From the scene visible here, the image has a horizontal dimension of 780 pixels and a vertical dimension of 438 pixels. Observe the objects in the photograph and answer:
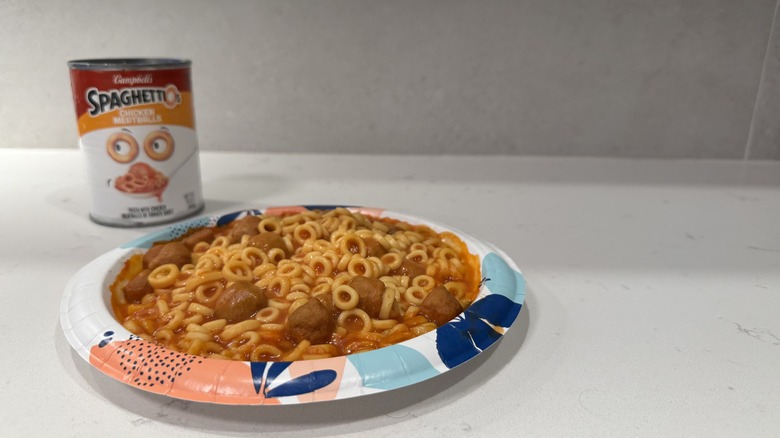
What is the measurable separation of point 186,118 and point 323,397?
0.78 meters

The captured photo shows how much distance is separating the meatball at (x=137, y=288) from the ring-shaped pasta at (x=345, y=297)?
0.93 feet

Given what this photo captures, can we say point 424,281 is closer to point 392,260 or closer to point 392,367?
point 392,260

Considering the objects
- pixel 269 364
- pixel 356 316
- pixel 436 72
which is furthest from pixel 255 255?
pixel 436 72

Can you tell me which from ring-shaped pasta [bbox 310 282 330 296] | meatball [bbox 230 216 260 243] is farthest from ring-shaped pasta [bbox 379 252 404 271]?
meatball [bbox 230 216 260 243]

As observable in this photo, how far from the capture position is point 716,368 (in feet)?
2.62

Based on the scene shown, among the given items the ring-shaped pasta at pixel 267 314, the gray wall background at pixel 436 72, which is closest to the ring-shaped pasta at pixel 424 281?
the ring-shaped pasta at pixel 267 314

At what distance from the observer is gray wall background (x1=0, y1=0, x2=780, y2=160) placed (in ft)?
5.58

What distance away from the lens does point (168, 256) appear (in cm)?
96

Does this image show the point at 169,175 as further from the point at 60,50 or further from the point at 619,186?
the point at 619,186

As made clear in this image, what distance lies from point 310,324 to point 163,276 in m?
0.29

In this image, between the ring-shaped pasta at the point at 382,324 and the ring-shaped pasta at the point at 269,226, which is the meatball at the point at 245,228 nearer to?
the ring-shaped pasta at the point at 269,226

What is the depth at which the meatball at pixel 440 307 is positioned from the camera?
0.81 meters

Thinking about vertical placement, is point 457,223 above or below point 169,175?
below

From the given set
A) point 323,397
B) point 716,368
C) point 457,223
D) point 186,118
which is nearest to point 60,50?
point 186,118
